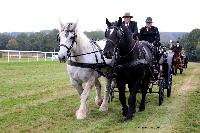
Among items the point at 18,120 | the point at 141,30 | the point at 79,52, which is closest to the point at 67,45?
the point at 79,52

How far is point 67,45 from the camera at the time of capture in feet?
27.5

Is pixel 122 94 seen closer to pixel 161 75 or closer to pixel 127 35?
pixel 127 35

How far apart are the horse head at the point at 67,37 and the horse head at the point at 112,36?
72 cm

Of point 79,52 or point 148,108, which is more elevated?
point 79,52

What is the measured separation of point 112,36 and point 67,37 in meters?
0.93

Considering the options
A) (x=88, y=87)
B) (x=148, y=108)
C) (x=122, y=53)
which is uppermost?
(x=122, y=53)

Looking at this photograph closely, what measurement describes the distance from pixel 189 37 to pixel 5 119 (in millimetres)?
101103

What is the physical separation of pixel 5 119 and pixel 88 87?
1.91 meters

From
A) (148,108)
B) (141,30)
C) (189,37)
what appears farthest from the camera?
(189,37)

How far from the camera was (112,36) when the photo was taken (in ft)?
27.7

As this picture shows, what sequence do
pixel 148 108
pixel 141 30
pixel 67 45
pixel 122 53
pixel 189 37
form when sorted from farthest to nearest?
1. pixel 189 37
2. pixel 141 30
3. pixel 148 108
4. pixel 122 53
5. pixel 67 45

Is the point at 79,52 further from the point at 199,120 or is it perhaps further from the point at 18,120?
the point at 199,120

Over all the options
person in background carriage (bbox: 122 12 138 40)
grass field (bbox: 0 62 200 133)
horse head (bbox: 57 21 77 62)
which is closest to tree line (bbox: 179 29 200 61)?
grass field (bbox: 0 62 200 133)

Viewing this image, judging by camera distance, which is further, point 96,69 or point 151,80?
point 151,80
